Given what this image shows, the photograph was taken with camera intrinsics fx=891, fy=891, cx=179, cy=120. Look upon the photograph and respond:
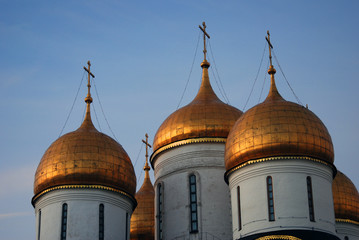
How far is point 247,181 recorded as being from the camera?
2556cm

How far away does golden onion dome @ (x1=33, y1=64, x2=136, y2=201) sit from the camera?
2769 centimetres

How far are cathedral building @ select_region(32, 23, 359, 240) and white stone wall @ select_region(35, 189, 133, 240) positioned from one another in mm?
31

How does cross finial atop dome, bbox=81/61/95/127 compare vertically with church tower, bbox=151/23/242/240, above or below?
above

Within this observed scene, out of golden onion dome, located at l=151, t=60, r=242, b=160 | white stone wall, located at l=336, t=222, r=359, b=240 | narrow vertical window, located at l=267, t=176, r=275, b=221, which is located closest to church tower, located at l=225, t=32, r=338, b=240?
narrow vertical window, located at l=267, t=176, r=275, b=221

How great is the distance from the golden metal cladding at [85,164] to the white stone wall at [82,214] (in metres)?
0.32

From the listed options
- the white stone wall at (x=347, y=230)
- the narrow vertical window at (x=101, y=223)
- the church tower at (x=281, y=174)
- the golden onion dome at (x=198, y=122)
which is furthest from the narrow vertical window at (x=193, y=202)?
the white stone wall at (x=347, y=230)

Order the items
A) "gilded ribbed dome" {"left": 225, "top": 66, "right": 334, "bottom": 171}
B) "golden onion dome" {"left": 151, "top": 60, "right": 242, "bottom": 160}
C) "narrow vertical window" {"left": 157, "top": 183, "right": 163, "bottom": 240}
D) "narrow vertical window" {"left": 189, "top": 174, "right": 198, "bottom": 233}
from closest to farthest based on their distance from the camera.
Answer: "gilded ribbed dome" {"left": 225, "top": 66, "right": 334, "bottom": 171}, "narrow vertical window" {"left": 189, "top": 174, "right": 198, "bottom": 233}, "golden onion dome" {"left": 151, "top": 60, "right": 242, "bottom": 160}, "narrow vertical window" {"left": 157, "top": 183, "right": 163, "bottom": 240}

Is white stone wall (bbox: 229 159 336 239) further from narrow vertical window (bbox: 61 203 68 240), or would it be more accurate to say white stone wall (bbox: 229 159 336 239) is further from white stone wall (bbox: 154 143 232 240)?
narrow vertical window (bbox: 61 203 68 240)

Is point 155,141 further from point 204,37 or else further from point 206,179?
point 204,37

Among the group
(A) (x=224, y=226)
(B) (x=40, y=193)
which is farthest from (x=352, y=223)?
Result: (B) (x=40, y=193)

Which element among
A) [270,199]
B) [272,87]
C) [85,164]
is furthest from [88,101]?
[270,199]

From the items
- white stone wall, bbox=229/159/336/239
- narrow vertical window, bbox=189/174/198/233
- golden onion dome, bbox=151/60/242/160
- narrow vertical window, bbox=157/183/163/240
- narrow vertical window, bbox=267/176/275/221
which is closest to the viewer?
white stone wall, bbox=229/159/336/239

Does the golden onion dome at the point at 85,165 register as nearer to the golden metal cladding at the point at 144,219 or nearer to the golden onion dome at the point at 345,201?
the golden metal cladding at the point at 144,219

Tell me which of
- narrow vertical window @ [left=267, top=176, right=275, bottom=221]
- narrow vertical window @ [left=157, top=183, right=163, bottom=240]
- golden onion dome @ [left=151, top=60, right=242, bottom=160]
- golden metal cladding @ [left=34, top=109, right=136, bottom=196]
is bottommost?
narrow vertical window @ [left=267, top=176, right=275, bottom=221]
